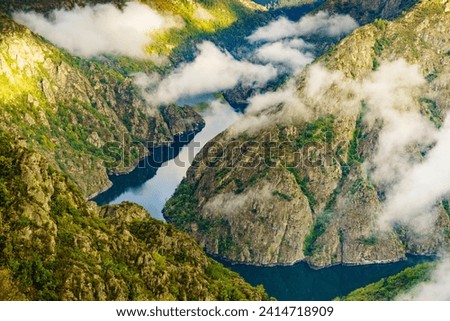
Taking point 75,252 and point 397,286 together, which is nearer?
point 75,252

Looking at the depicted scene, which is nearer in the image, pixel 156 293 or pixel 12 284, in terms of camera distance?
pixel 12 284

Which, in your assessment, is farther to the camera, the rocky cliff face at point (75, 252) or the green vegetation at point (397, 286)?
the green vegetation at point (397, 286)

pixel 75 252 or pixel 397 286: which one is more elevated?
pixel 397 286

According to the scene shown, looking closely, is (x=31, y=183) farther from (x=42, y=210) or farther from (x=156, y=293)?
(x=156, y=293)

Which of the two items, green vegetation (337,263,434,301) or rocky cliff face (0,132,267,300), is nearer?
rocky cliff face (0,132,267,300)

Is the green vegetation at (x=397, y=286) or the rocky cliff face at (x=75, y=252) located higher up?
the green vegetation at (x=397, y=286)

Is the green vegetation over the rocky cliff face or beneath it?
over

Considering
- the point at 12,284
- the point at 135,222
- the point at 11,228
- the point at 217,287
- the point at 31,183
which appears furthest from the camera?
the point at 135,222
